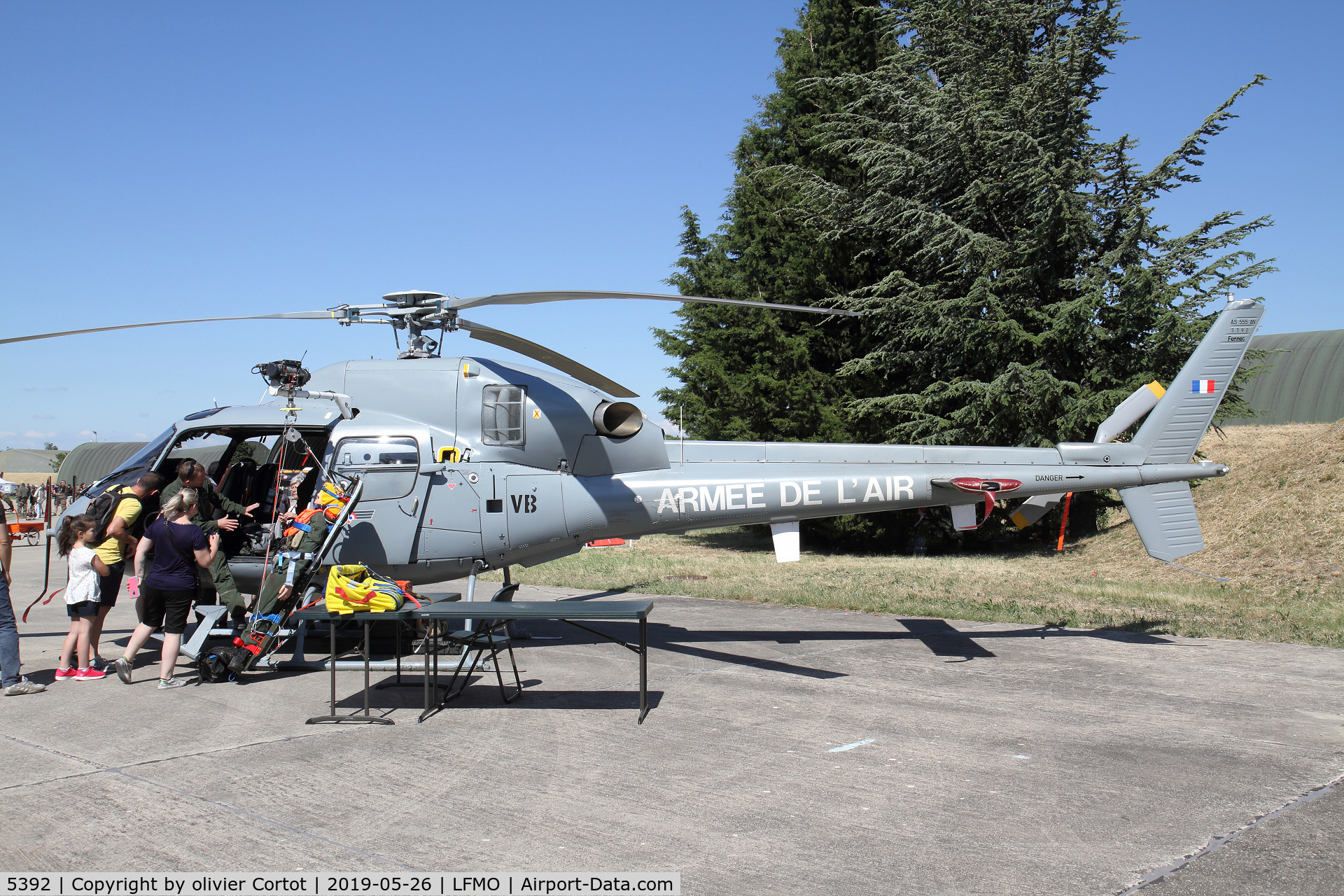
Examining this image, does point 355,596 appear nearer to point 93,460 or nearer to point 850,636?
point 850,636

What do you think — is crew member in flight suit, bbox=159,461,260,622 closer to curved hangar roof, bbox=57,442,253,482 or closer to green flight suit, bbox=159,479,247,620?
green flight suit, bbox=159,479,247,620

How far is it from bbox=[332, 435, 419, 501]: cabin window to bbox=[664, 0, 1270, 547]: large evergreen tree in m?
13.1

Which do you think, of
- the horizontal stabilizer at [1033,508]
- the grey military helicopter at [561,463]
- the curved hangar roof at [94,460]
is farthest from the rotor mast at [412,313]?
the curved hangar roof at [94,460]

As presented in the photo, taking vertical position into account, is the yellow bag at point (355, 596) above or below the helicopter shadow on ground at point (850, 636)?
above

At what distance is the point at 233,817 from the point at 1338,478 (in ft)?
62.9

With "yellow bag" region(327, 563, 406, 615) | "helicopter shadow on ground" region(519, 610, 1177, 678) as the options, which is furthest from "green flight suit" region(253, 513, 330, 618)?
"helicopter shadow on ground" region(519, 610, 1177, 678)

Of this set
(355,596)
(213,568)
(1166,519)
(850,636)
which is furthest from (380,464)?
(1166,519)

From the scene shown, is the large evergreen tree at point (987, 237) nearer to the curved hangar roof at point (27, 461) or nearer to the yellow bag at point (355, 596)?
the yellow bag at point (355, 596)

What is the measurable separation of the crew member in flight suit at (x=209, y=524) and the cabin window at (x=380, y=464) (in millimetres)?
1233

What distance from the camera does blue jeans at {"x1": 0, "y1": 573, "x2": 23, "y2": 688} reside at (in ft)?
24.2

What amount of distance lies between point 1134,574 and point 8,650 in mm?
16857

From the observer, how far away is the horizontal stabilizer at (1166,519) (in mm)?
9484

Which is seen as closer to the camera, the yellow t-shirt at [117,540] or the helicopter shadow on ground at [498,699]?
the helicopter shadow on ground at [498,699]

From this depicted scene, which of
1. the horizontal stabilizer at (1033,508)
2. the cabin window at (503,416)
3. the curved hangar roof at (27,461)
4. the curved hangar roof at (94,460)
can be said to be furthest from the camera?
the curved hangar roof at (27,461)
